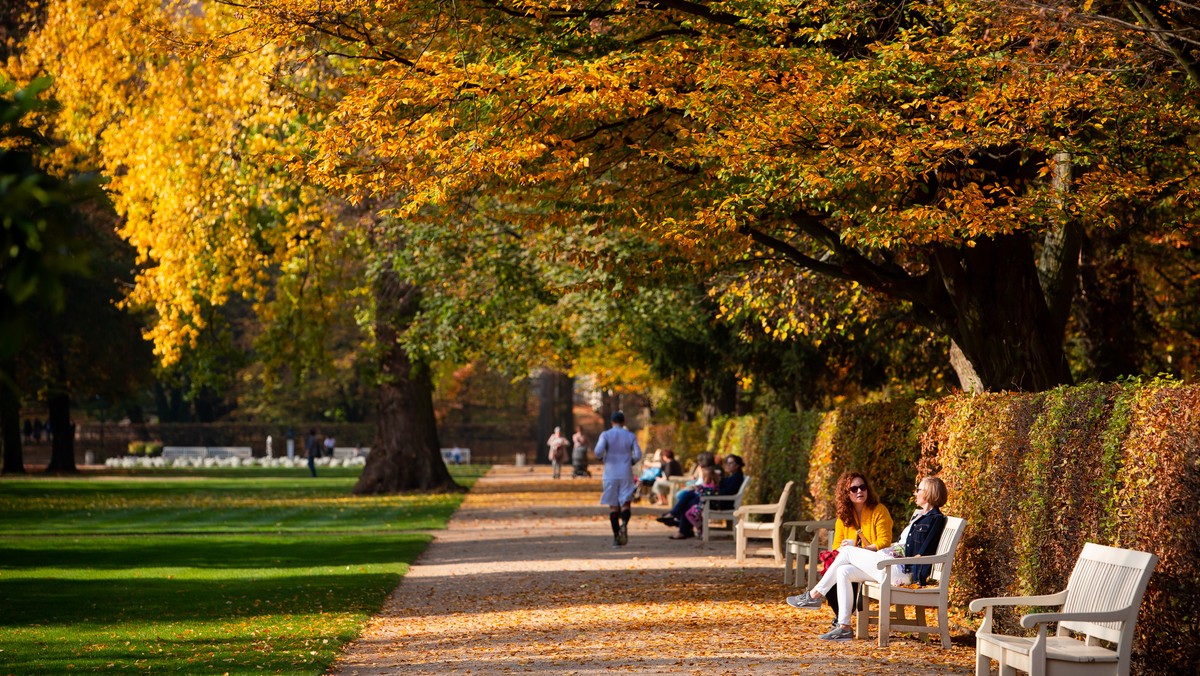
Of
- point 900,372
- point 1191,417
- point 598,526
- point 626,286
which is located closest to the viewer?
point 1191,417

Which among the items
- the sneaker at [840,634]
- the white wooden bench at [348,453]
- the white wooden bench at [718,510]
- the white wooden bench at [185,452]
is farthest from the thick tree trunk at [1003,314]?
the white wooden bench at [185,452]

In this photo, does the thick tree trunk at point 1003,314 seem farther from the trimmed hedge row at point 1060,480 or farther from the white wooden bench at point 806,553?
the white wooden bench at point 806,553

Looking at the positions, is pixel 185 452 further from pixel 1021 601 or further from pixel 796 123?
pixel 1021 601

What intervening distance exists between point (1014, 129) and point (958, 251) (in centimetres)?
313

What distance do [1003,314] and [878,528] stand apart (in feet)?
11.9

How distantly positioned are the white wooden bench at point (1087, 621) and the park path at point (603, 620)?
1142 millimetres

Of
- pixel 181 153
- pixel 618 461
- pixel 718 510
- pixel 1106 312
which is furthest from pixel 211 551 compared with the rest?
pixel 1106 312

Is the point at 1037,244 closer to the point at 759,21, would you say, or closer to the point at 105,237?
the point at 759,21

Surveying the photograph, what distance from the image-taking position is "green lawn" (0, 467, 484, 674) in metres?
10.6

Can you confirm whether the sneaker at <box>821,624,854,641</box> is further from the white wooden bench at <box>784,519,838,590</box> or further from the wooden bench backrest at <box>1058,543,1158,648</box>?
the wooden bench backrest at <box>1058,543,1158,648</box>

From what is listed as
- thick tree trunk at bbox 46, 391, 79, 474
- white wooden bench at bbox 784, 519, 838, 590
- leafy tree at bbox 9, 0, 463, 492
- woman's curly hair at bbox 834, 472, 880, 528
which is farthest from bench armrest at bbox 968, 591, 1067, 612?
thick tree trunk at bbox 46, 391, 79, 474

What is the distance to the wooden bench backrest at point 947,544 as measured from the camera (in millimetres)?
10414

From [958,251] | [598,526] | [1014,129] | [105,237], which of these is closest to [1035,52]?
[1014,129]

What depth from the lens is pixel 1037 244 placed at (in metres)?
19.7
